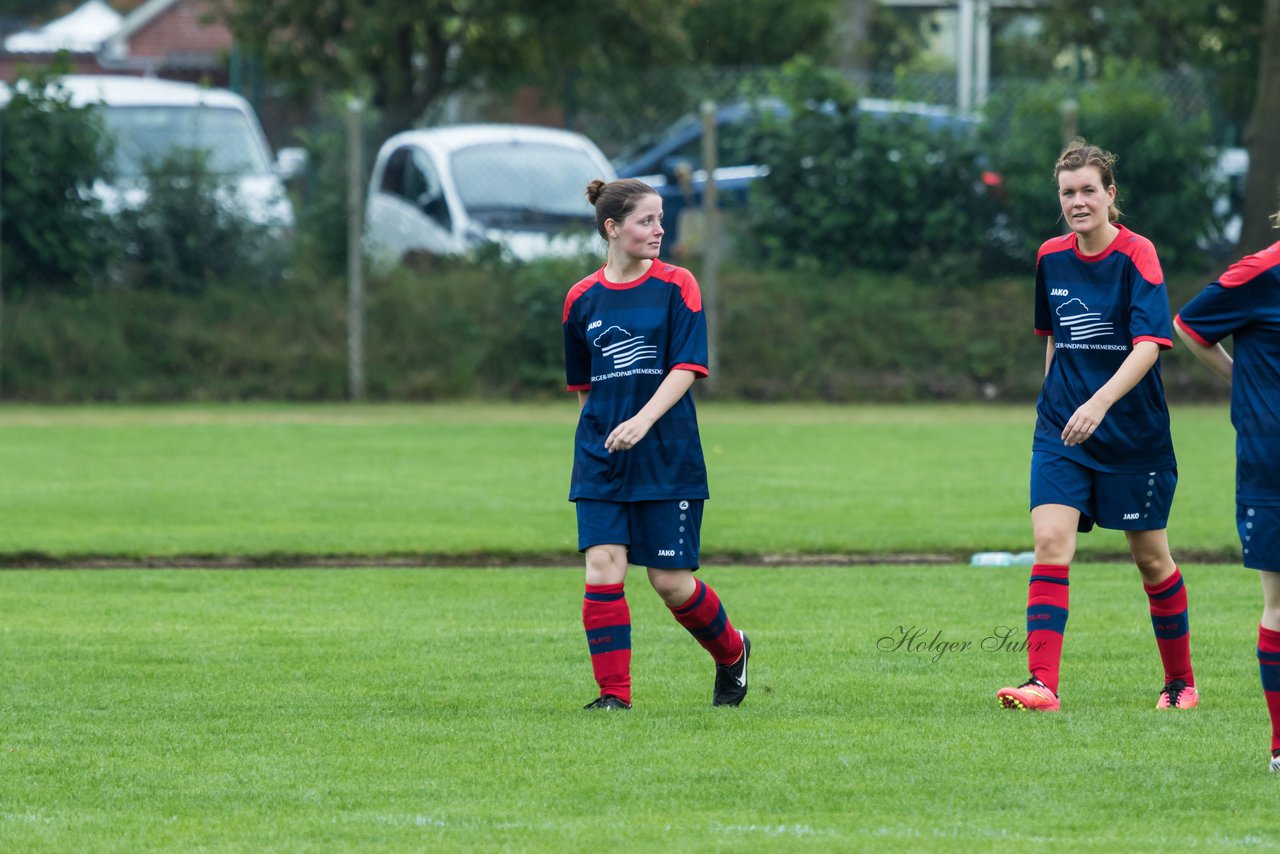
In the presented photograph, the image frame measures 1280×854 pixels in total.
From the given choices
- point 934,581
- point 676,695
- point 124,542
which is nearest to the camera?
point 676,695

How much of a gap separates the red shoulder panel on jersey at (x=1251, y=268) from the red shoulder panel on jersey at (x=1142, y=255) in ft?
3.13

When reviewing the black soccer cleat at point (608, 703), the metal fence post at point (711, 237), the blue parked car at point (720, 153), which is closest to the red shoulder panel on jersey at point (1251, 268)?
the black soccer cleat at point (608, 703)

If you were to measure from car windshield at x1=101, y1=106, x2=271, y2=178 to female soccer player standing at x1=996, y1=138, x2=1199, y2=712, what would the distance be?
43.7 feet

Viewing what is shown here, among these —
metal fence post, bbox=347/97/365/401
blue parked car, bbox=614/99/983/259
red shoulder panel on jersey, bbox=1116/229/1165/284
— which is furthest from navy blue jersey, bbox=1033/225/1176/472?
blue parked car, bbox=614/99/983/259

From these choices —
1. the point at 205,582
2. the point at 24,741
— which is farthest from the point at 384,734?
the point at 205,582

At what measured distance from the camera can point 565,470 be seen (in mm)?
12977

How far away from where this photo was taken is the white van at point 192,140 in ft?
59.3

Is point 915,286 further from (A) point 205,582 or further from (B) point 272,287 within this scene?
(A) point 205,582

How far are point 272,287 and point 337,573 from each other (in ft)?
31.5

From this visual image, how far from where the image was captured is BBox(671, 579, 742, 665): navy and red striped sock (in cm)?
619

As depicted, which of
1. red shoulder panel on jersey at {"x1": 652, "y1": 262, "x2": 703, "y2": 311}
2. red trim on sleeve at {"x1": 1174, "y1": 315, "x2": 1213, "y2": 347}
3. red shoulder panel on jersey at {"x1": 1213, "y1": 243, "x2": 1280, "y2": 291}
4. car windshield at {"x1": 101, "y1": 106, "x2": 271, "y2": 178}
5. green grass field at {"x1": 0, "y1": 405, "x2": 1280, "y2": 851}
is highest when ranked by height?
car windshield at {"x1": 101, "y1": 106, "x2": 271, "y2": 178}

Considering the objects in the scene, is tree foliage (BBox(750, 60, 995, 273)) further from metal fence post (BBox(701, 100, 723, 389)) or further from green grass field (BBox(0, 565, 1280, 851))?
green grass field (BBox(0, 565, 1280, 851))

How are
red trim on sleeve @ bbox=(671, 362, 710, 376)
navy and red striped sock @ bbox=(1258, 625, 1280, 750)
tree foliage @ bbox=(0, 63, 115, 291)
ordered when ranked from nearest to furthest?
navy and red striped sock @ bbox=(1258, 625, 1280, 750), red trim on sleeve @ bbox=(671, 362, 710, 376), tree foliage @ bbox=(0, 63, 115, 291)

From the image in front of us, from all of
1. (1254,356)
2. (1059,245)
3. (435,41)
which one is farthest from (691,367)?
(435,41)
